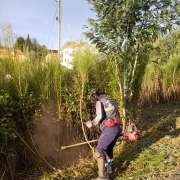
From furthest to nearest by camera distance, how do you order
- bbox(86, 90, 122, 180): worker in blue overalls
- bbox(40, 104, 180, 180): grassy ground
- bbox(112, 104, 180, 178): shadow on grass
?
bbox(112, 104, 180, 178): shadow on grass < bbox(40, 104, 180, 180): grassy ground < bbox(86, 90, 122, 180): worker in blue overalls

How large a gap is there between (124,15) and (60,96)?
2.59 meters

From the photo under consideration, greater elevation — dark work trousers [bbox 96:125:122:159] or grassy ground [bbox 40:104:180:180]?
dark work trousers [bbox 96:125:122:159]

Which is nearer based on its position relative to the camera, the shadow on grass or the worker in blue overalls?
the worker in blue overalls

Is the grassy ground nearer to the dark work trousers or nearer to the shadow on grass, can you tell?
the shadow on grass

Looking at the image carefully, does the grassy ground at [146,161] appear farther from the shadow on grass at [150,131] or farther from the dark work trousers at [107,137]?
the dark work trousers at [107,137]

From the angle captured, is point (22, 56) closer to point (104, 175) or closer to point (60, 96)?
point (60, 96)

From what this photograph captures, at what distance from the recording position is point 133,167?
8234 mm

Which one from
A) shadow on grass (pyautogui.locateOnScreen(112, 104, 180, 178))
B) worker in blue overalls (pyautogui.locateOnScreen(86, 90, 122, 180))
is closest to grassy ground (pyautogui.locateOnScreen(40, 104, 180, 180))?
shadow on grass (pyautogui.locateOnScreen(112, 104, 180, 178))

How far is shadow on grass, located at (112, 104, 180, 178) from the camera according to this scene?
875 cm

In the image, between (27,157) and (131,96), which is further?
(131,96)

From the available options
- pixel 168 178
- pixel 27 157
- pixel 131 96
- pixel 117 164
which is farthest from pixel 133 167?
pixel 131 96

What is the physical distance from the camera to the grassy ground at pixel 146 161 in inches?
305

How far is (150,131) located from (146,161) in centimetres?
295

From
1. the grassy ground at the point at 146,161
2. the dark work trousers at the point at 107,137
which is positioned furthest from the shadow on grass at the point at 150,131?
the dark work trousers at the point at 107,137
